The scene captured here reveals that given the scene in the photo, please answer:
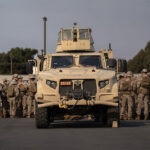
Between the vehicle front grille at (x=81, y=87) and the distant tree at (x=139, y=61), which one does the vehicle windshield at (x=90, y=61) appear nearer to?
the vehicle front grille at (x=81, y=87)

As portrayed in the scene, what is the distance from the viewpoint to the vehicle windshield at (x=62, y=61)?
61.4ft

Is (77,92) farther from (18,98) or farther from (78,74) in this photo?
(18,98)

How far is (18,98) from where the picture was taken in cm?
2744

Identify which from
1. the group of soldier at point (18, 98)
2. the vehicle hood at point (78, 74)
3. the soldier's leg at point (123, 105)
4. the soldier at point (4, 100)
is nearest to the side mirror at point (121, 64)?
the vehicle hood at point (78, 74)

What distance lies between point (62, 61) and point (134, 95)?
20.8 ft

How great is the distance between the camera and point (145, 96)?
23.8 m

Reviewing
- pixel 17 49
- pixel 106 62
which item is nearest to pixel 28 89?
pixel 106 62

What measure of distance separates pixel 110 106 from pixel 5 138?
4461 mm

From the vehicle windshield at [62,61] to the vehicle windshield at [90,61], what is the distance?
0.36 metres

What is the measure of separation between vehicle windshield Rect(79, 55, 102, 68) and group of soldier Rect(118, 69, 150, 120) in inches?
202

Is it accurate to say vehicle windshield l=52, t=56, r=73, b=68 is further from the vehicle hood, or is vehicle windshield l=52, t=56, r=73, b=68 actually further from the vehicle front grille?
the vehicle front grille

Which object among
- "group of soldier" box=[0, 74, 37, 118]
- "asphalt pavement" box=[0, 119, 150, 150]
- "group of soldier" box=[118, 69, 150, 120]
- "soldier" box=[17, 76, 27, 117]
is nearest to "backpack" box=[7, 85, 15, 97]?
"group of soldier" box=[0, 74, 37, 118]

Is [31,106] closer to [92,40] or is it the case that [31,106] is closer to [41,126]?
[92,40]

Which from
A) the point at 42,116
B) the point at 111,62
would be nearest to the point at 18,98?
the point at 111,62
